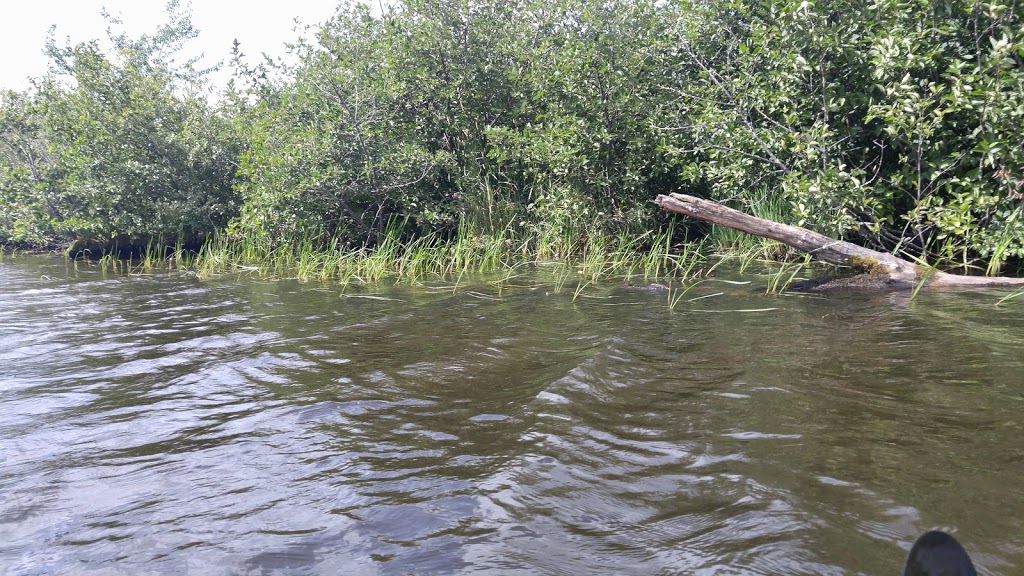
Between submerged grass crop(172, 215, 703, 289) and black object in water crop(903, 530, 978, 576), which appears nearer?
black object in water crop(903, 530, 978, 576)

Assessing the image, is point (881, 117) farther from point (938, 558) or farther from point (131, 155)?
point (131, 155)

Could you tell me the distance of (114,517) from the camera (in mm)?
2418

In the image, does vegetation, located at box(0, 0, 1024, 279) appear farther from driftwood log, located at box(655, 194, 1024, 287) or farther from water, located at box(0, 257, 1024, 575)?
water, located at box(0, 257, 1024, 575)

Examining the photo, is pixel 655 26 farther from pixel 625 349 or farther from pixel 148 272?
pixel 148 272

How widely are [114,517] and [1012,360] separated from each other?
4650 millimetres

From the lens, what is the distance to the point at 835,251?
698cm

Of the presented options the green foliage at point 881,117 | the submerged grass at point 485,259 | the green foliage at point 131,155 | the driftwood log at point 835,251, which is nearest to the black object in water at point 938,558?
the driftwood log at point 835,251

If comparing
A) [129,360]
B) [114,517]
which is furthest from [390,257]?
[114,517]

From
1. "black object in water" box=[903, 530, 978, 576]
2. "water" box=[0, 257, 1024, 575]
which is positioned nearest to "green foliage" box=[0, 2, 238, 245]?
"water" box=[0, 257, 1024, 575]

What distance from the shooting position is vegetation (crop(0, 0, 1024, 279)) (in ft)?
21.9

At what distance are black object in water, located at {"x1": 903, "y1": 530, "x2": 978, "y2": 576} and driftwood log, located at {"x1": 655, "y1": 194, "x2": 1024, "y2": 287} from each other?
18.8 feet

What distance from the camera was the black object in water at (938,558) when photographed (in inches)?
54.4

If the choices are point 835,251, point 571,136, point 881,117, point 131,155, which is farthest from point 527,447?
point 131,155

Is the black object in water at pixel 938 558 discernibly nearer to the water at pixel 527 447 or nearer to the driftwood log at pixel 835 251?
the water at pixel 527 447
